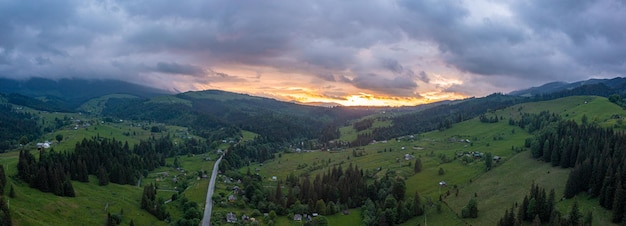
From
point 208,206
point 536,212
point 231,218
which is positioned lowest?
point 231,218

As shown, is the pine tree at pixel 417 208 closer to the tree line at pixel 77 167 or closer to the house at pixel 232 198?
the house at pixel 232 198

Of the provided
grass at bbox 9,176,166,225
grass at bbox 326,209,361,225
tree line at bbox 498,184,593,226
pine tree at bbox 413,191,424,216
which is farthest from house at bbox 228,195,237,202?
tree line at bbox 498,184,593,226

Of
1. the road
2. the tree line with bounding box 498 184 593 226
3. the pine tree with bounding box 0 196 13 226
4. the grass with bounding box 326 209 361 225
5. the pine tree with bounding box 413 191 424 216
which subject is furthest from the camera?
the grass with bounding box 326 209 361 225

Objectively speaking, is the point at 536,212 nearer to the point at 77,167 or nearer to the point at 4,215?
the point at 4,215

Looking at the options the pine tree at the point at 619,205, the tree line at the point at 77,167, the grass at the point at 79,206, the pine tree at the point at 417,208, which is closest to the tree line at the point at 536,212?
the pine tree at the point at 619,205

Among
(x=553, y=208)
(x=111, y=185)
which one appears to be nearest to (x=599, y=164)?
(x=553, y=208)

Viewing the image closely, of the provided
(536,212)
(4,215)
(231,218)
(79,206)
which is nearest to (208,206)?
(231,218)

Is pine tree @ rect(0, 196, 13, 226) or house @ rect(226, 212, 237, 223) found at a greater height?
pine tree @ rect(0, 196, 13, 226)

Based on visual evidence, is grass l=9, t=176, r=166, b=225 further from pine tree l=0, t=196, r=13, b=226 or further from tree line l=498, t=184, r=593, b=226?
tree line l=498, t=184, r=593, b=226

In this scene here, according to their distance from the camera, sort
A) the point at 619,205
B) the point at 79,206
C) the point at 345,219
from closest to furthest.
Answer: the point at 619,205 → the point at 79,206 → the point at 345,219

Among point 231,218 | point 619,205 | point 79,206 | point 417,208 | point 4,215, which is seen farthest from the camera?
point 417,208

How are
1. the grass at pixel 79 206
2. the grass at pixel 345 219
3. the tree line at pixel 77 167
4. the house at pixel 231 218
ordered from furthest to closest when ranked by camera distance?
1. the grass at pixel 345 219
2. the house at pixel 231 218
3. the tree line at pixel 77 167
4. the grass at pixel 79 206

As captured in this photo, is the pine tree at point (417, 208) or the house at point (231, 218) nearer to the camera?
the house at point (231, 218)
